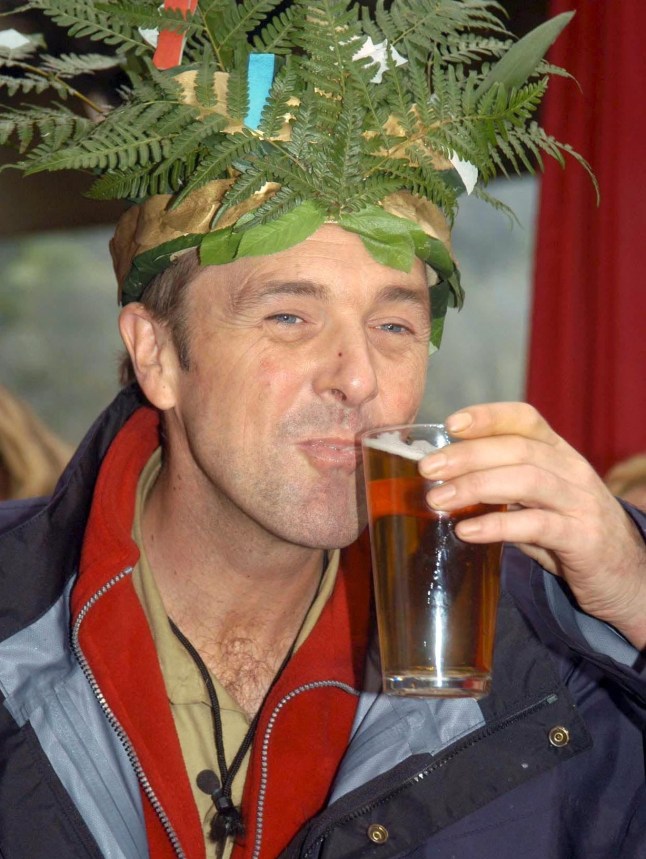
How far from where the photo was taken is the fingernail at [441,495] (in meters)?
1.28

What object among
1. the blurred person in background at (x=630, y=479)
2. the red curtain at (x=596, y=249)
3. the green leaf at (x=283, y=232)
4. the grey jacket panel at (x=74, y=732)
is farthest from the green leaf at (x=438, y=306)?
the red curtain at (x=596, y=249)

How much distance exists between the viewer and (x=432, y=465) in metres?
1.27

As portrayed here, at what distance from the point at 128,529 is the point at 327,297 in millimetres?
565

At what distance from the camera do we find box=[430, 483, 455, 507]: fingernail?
4.20ft

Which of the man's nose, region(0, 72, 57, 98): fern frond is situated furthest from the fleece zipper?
region(0, 72, 57, 98): fern frond

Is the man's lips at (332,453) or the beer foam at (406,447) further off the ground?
the beer foam at (406,447)

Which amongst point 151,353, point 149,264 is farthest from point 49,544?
point 149,264

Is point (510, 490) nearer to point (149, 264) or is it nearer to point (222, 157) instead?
point (222, 157)

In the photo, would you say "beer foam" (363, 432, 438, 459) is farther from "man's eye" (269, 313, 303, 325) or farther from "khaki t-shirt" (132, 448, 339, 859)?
"khaki t-shirt" (132, 448, 339, 859)

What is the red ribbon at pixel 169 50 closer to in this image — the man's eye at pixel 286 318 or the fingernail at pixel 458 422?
the man's eye at pixel 286 318

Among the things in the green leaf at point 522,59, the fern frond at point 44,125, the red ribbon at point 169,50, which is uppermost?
the red ribbon at point 169,50

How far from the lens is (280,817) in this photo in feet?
5.77

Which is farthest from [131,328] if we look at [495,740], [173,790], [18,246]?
[18,246]

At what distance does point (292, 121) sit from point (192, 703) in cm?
103
